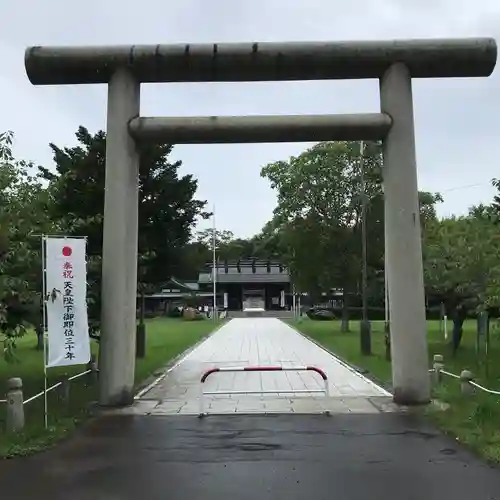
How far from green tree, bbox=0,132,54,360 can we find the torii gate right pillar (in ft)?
19.9

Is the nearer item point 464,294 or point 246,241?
point 464,294

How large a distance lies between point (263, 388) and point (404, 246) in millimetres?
4786

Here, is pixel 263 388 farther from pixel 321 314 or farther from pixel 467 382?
pixel 321 314

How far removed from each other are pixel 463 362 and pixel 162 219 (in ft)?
31.6

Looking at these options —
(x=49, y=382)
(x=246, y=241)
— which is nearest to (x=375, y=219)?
(x=49, y=382)

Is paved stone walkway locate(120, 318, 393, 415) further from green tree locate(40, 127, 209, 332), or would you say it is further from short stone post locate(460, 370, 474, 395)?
green tree locate(40, 127, 209, 332)

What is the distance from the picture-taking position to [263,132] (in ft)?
41.2

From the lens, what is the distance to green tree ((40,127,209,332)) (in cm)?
1845

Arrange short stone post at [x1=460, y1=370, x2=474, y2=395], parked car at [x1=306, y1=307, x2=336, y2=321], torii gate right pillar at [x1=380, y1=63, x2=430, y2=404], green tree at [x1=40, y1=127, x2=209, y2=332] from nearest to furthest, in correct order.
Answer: short stone post at [x1=460, y1=370, x2=474, y2=395] → torii gate right pillar at [x1=380, y1=63, x2=430, y2=404] → green tree at [x1=40, y1=127, x2=209, y2=332] → parked car at [x1=306, y1=307, x2=336, y2=321]

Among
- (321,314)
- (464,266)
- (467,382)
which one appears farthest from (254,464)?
(321,314)

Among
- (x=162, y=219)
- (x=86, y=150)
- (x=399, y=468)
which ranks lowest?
(x=399, y=468)

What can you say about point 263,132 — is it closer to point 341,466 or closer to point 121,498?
point 341,466

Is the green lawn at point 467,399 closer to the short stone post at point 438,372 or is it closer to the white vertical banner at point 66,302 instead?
the short stone post at point 438,372

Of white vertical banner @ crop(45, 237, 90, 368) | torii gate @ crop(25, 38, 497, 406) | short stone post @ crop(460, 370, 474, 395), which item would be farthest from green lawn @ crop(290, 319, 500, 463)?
white vertical banner @ crop(45, 237, 90, 368)
